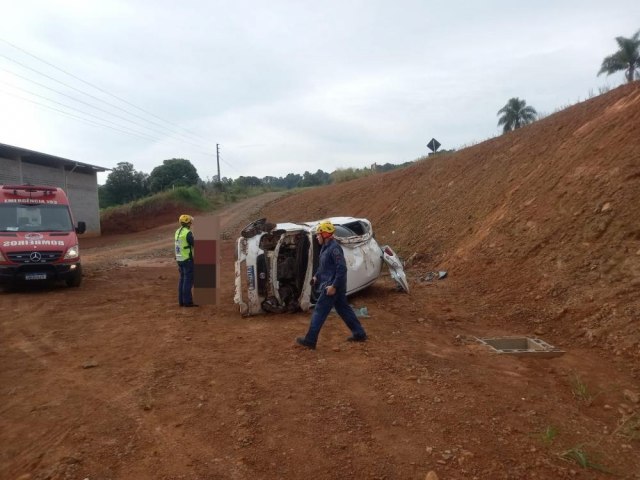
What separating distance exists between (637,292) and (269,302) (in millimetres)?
5473

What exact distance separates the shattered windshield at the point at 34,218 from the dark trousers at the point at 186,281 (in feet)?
13.0

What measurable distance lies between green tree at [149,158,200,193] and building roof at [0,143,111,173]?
20923mm

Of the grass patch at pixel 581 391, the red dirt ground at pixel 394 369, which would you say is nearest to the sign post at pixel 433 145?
the red dirt ground at pixel 394 369

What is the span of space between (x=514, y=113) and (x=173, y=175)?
34.4m

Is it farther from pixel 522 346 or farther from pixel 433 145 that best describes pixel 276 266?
pixel 433 145

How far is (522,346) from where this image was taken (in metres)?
6.68

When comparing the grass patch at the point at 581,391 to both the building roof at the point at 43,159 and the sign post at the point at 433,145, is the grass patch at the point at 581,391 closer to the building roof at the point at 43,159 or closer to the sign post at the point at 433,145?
the sign post at the point at 433,145

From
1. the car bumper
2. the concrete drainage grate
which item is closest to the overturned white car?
the concrete drainage grate

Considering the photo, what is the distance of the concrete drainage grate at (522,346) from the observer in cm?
600

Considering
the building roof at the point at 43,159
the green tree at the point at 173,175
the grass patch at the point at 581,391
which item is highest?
the green tree at the point at 173,175

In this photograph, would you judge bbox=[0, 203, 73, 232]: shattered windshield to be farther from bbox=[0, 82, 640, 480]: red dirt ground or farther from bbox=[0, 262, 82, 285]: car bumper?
bbox=[0, 82, 640, 480]: red dirt ground

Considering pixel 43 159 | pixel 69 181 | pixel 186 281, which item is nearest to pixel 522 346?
pixel 186 281

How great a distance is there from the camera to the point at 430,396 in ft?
15.3

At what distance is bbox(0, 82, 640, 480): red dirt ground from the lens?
360 centimetres
